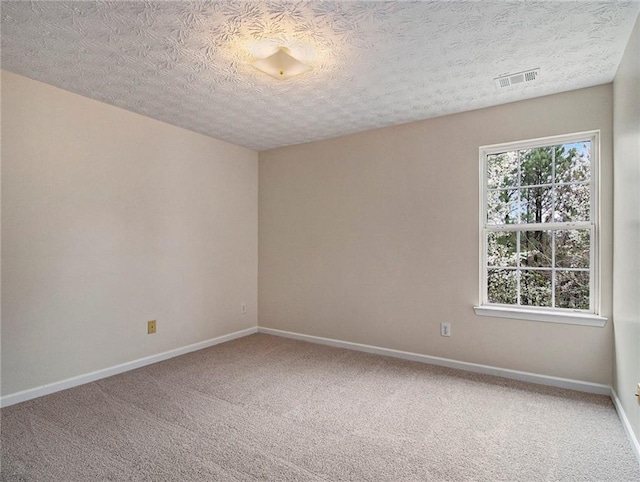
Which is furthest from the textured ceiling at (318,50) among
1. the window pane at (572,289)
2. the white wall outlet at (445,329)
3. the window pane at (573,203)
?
the white wall outlet at (445,329)

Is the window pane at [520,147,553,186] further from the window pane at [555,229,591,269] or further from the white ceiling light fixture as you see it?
the white ceiling light fixture

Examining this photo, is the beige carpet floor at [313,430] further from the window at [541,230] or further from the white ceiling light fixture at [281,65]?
the white ceiling light fixture at [281,65]

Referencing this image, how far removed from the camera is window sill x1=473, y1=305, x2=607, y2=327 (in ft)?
9.39

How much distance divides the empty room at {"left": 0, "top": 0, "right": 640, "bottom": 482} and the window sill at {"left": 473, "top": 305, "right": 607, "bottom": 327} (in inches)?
0.9

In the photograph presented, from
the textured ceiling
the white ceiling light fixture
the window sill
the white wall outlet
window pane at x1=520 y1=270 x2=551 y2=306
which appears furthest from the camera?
the white wall outlet

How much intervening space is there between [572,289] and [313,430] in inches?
93.9

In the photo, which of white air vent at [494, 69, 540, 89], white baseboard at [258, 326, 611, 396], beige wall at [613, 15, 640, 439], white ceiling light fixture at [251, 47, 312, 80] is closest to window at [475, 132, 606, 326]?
beige wall at [613, 15, 640, 439]

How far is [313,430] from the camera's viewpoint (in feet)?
7.65

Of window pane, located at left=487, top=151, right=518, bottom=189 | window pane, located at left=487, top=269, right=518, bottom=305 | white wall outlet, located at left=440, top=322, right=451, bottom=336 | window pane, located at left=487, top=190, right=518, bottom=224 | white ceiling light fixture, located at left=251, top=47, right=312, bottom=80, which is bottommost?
white wall outlet, located at left=440, top=322, right=451, bottom=336

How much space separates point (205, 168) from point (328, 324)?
229 cm

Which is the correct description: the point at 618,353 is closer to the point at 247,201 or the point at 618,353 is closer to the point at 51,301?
the point at 247,201

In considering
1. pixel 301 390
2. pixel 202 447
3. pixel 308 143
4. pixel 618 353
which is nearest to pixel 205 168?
pixel 308 143

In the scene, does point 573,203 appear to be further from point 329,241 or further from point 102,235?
point 102,235

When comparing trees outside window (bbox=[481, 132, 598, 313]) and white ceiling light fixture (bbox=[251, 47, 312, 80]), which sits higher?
white ceiling light fixture (bbox=[251, 47, 312, 80])
